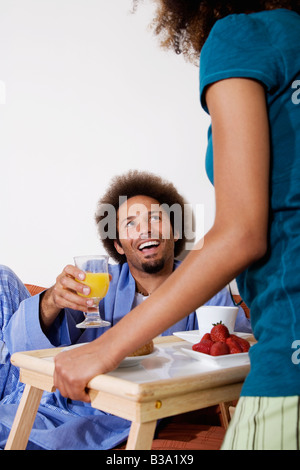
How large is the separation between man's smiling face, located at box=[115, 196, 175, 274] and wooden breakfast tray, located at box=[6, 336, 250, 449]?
0.86 metres

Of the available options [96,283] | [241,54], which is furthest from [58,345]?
[241,54]

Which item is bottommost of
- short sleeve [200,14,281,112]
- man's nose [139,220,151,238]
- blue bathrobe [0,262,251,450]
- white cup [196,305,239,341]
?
blue bathrobe [0,262,251,450]

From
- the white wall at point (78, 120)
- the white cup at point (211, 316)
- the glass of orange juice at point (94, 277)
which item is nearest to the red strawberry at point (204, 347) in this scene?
the white cup at point (211, 316)

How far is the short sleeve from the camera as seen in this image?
0.62 m

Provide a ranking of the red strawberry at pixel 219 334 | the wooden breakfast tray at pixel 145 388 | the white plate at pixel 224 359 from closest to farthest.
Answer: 1. the wooden breakfast tray at pixel 145 388
2. the white plate at pixel 224 359
3. the red strawberry at pixel 219 334

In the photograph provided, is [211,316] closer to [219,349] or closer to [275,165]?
[219,349]

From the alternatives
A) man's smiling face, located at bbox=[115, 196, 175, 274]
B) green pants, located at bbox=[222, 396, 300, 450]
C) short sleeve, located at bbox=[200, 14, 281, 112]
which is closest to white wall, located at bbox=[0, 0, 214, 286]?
man's smiling face, located at bbox=[115, 196, 175, 274]

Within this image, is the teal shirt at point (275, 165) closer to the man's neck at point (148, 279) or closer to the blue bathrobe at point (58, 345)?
the blue bathrobe at point (58, 345)

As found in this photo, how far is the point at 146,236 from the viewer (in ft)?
6.46

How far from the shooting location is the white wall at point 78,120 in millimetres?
2137

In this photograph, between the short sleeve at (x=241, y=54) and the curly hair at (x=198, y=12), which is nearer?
the short sleeve at (x=241, y=54)

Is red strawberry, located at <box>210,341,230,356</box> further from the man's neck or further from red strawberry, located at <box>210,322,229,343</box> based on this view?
the man's neck

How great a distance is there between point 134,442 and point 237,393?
Answer: 269 mm
